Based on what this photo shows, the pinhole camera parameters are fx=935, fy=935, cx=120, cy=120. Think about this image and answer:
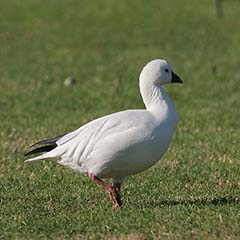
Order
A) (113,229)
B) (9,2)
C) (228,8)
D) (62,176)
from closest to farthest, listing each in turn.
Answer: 1. (113,229)
2. (62,176)
3. (228,8)
4. (9,2)

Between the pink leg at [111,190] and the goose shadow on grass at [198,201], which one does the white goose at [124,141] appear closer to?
the pink leg at [111,190]

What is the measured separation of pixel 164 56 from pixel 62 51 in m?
2.27

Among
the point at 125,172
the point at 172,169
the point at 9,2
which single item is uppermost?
the point at 125,172

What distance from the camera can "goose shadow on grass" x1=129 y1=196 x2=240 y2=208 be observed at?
24.1 feet

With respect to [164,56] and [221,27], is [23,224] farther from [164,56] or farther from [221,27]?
[221,27]

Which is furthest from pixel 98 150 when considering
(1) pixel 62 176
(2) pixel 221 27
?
(2) pixel 221 27

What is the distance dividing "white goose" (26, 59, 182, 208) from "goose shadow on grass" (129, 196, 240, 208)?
31cm

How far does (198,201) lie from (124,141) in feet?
3.05

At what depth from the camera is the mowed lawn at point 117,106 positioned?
22.3 ft

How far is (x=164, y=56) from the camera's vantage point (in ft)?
61.6

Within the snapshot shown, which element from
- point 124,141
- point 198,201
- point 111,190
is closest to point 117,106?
point 198,201

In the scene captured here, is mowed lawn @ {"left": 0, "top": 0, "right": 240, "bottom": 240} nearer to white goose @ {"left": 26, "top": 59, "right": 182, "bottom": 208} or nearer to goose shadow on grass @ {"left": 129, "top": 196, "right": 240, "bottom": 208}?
goose shadow on grass @ {"left": 129, "top": 196, "right": 240, "bottom": 208}

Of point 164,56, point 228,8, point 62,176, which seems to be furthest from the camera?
point 228,8

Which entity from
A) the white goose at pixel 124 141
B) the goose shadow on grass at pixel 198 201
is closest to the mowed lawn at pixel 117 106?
the goose shadow on grass at pixel 198 201
